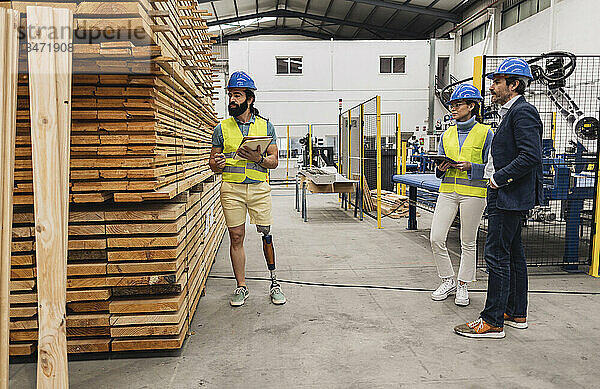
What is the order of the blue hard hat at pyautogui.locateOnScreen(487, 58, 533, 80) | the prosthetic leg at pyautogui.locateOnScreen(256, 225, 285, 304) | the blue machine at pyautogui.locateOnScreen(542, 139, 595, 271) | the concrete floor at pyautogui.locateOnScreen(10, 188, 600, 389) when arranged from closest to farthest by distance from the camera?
the concrete floor at pyautogui.locateOnScreen(10, 188, 600, 389) < the blue hard hat at pyautogui.locateOnScreen(487, 58, 533, 80) < the prosthetic leg at pyautogui.locateOnScreen(256, 225, 285, 304) < the blue machine at pyautogui.locateOnScreen(542, 139, 595, 271)

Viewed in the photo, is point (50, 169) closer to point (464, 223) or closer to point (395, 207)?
point (464, 223)

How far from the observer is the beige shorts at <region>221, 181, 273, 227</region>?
166 inches

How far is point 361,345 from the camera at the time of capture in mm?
3441

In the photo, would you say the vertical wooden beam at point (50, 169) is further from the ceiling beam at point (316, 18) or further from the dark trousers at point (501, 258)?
the ceiling beam at point (316, 18)

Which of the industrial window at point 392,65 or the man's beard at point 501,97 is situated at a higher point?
the industrial window at point 392,65

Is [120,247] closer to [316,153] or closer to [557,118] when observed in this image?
[557,118]

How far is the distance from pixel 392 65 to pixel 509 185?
1778 centimetres

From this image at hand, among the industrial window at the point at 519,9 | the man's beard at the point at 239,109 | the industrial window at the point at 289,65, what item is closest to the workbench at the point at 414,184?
the man's beard at the point at 239,109

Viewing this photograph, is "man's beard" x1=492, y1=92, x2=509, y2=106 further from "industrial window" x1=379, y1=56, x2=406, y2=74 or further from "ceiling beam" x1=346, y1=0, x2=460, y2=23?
"ceiling beam" x1=346, y1=0, x2=460, y2=23

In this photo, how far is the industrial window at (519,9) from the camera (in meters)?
14.6

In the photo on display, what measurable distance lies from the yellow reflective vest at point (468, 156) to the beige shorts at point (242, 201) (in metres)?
1.71

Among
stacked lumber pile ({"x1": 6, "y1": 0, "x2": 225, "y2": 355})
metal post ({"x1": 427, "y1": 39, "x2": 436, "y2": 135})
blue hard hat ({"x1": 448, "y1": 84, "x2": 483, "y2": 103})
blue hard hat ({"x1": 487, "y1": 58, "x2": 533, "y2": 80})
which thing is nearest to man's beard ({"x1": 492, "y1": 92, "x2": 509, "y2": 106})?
blue hard hat ({"x1": 487, "y1": 58, "x2": 533, "y2": 80})

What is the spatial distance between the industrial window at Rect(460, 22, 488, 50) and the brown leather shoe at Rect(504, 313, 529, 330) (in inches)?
669

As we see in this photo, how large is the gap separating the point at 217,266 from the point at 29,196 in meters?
3.09
